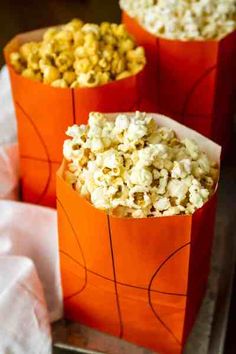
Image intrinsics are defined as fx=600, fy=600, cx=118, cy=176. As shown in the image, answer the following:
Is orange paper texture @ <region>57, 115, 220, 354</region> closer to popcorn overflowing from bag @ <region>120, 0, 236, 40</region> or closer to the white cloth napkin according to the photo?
the white cloth napkin

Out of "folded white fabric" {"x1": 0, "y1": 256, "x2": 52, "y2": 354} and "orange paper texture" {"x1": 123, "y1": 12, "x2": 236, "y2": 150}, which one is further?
"orange paper texture" {"x1": 123, "y1": 12, "x2": 236, "y2": 150}

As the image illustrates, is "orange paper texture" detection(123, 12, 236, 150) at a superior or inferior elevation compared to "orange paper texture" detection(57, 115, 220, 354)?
superior

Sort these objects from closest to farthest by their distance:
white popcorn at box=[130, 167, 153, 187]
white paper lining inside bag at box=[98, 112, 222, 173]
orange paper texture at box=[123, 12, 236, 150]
A: white popcorn at box=[130, 167, 153, 187], white paper lining inside bag at box=[98, 112, 222, 173], orange paper texture at box=[123, 12, 236, 150]

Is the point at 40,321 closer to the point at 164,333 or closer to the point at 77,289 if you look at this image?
the point at 77,289

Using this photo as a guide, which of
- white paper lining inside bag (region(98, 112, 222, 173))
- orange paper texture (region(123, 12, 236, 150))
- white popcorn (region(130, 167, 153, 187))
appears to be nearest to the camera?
white popcorn (region(130, 167, 153, 187))

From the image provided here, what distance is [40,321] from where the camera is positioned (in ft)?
2.97

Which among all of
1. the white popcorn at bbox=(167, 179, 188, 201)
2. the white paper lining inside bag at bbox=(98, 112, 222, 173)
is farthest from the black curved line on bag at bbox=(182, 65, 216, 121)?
the white popcorn at bbox=(167, 179, 188, 201)

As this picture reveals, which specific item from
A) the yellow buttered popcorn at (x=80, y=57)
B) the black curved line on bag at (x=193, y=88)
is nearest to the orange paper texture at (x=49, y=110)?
the yellow buttered popcorn at (x=80, y=57)

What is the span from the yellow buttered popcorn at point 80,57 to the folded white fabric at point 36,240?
24 centimetres

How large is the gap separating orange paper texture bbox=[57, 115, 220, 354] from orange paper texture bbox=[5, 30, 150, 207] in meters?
0.11

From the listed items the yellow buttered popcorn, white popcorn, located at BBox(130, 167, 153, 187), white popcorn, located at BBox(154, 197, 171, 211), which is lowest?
white popcorn, located at BBox(154, 197, 171, 211)

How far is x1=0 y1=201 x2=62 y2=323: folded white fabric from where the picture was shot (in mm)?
1010

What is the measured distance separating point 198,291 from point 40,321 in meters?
0.26

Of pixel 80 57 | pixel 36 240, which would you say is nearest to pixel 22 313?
pixel 36 240
